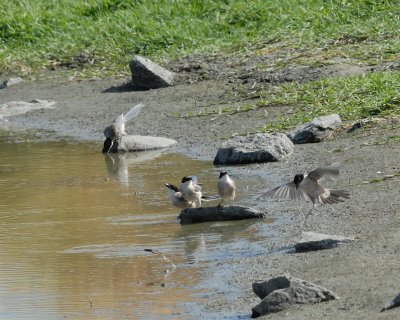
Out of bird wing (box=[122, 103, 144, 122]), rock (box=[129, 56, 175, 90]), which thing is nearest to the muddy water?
bird wing (box=[122, 103, 144, 122])

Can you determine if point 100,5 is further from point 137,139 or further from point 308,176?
point 308,176

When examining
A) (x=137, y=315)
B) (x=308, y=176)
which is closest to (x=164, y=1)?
(x=308, y=176)

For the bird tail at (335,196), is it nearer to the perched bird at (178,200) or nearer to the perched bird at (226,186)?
Answer: the perched bird at (226,186)

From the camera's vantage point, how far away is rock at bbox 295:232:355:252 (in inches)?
308

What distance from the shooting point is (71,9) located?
802 inches

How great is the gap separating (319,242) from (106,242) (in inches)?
71.7

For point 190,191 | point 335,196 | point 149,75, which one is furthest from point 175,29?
point 335,196

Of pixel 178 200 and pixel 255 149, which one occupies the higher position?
pixel 178 200

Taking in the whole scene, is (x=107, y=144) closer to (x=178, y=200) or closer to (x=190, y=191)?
(x=178, y=200)

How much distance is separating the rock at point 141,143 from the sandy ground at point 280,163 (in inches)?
7.9

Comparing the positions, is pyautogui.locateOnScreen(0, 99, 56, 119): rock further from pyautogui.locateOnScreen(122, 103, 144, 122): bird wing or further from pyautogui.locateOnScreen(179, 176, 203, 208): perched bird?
pyautogui.locateOnScreen(179, 176, 203, 208): perched bird

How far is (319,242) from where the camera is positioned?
7.83 meters

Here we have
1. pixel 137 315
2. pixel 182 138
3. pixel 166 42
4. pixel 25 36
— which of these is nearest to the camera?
pixel 137 315

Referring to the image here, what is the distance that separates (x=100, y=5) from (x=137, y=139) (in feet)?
23.1
